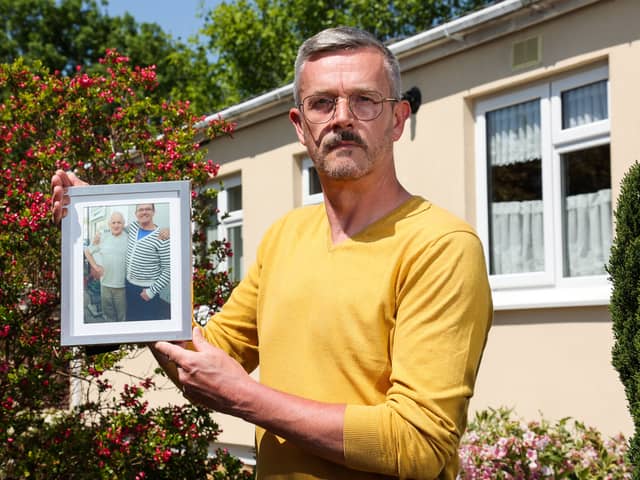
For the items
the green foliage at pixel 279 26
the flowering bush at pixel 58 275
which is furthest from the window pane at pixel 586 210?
the green foliage at pixel 279 26

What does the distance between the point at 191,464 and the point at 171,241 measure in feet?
13.9

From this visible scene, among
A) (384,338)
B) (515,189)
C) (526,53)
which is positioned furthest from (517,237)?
(384,338)

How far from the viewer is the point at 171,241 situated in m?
2.35

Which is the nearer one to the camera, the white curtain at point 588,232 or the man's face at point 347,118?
the man's face at point 347,118

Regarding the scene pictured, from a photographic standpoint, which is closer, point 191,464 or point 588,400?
point 191,464

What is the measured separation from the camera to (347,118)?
2.25 m

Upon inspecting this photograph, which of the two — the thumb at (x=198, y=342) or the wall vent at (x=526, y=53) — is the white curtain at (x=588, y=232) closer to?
the wall vent at (x=526, y=53)

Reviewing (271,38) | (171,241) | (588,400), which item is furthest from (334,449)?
(271,38)

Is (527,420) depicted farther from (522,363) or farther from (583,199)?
(583,199)

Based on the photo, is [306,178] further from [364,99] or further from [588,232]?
[364,99]

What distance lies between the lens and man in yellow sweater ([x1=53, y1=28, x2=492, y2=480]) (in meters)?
2.04

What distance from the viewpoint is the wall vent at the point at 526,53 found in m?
7.73

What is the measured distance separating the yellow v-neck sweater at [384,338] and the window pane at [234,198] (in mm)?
9776

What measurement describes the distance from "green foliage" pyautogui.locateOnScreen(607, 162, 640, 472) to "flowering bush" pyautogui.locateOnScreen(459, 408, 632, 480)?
0.78 m
